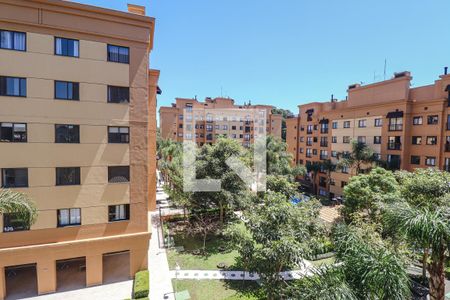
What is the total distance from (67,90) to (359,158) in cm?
3353

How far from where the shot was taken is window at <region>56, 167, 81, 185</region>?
13.7 m

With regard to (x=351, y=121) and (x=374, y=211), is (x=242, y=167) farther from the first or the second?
(x=351, y=121)

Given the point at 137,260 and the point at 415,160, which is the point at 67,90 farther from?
the point at 415,160

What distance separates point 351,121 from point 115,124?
34552mm

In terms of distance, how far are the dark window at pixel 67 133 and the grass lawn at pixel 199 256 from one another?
10959 mm

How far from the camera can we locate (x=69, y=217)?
46.1 ft

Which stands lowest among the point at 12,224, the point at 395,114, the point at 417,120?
the point at 12,224

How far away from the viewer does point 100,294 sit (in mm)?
13539

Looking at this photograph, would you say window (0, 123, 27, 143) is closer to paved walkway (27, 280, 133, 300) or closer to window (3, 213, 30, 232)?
window (3, 213, 30, 232)

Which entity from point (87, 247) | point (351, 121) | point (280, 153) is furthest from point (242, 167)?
point (351, 121)

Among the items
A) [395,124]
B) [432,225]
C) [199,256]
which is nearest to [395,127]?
[395,124]

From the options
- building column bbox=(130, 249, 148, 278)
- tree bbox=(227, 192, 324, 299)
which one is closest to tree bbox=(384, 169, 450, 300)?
tree bbox=(227, 192, 324, 299)

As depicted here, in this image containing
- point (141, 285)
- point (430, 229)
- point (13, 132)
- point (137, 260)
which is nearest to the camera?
point (430, 229)

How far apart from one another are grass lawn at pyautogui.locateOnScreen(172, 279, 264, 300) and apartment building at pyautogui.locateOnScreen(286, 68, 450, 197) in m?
27.2
